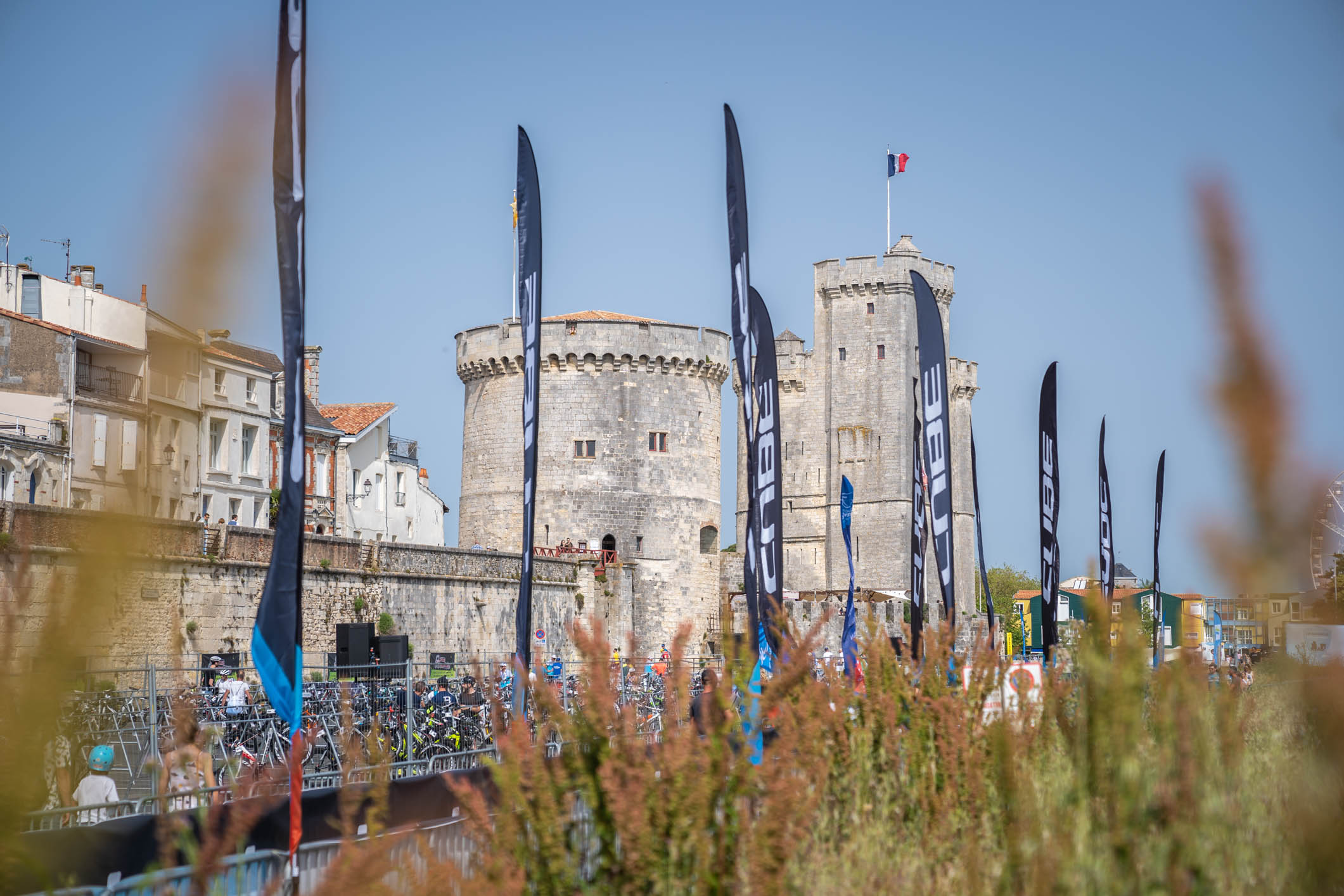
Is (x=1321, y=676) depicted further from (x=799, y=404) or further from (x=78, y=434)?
(x=799, y=404)

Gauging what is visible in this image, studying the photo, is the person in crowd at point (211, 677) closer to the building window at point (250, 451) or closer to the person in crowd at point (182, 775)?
the building window at point (250, 451)

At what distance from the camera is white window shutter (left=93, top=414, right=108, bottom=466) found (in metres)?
1.47

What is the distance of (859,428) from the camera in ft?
195

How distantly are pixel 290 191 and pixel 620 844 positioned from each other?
3.45 metres

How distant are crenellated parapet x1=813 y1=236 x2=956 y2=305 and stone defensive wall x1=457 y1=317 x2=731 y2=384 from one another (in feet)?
54.1

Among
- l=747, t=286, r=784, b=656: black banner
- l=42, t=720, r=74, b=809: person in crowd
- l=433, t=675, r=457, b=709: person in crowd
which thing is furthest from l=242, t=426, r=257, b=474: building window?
l=42, t=720, r=74, b=809: person in crowd

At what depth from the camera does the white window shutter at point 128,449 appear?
1.32 metres

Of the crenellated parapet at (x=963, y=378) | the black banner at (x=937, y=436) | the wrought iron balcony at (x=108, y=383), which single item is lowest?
the wrought iron balcony at (x=108, y=383)

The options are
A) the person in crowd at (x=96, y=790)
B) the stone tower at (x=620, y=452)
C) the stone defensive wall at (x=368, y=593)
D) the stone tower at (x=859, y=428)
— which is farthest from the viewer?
the stone tower at (x=859, y=428)

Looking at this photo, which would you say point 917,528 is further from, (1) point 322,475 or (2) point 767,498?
(1) point 322,475

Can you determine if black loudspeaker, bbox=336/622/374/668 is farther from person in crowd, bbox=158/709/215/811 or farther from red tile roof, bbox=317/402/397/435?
red tile roof, bbox=317/402/397/435

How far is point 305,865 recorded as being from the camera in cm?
639

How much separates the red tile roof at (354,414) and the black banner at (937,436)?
33806 mm

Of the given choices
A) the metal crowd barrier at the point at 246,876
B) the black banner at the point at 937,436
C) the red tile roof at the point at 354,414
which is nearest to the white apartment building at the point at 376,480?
the red tile roof at the point at 354,414
